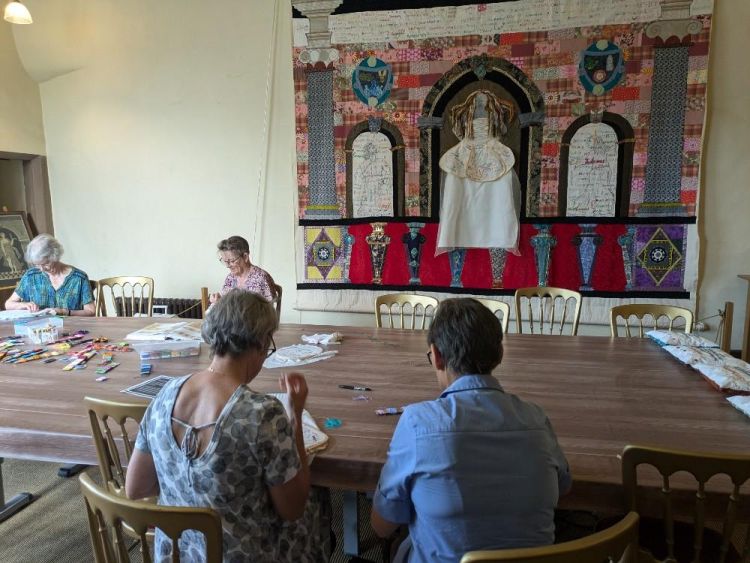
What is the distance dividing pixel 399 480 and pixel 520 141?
3116mm

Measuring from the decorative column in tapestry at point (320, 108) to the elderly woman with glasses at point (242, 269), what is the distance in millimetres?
1059

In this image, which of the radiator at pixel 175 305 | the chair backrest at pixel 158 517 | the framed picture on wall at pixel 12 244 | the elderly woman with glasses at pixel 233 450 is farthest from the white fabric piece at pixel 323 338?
the framed picture on wall at pixel 12 244

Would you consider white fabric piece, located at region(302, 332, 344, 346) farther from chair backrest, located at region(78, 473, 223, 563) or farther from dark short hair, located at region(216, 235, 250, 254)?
chair backrest, located at region(78, 473, 223, 563)

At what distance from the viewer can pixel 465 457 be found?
989mm

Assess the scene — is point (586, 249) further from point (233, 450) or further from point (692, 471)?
point (233, 450)

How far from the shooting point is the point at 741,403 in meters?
1.59

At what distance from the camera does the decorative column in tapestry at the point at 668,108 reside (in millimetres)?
3352

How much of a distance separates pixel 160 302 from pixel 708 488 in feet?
13.6

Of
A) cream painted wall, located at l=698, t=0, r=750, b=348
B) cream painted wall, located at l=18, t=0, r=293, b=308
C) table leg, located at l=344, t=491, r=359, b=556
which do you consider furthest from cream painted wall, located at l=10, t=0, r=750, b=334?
cream painted wall, located at l=698, t=0, r=750, b=348

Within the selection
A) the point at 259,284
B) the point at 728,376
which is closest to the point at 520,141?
the point at 259,284

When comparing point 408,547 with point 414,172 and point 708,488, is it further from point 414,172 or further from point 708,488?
point 414,172

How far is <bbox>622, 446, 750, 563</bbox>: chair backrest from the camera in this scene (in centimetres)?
106

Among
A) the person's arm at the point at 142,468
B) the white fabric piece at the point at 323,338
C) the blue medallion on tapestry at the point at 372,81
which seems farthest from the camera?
the blue medallion on tapestry at the point at 372,81

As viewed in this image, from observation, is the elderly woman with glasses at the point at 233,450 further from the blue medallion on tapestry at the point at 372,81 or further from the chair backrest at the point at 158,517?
the blue medallion on tapestry at the point at 372,81
